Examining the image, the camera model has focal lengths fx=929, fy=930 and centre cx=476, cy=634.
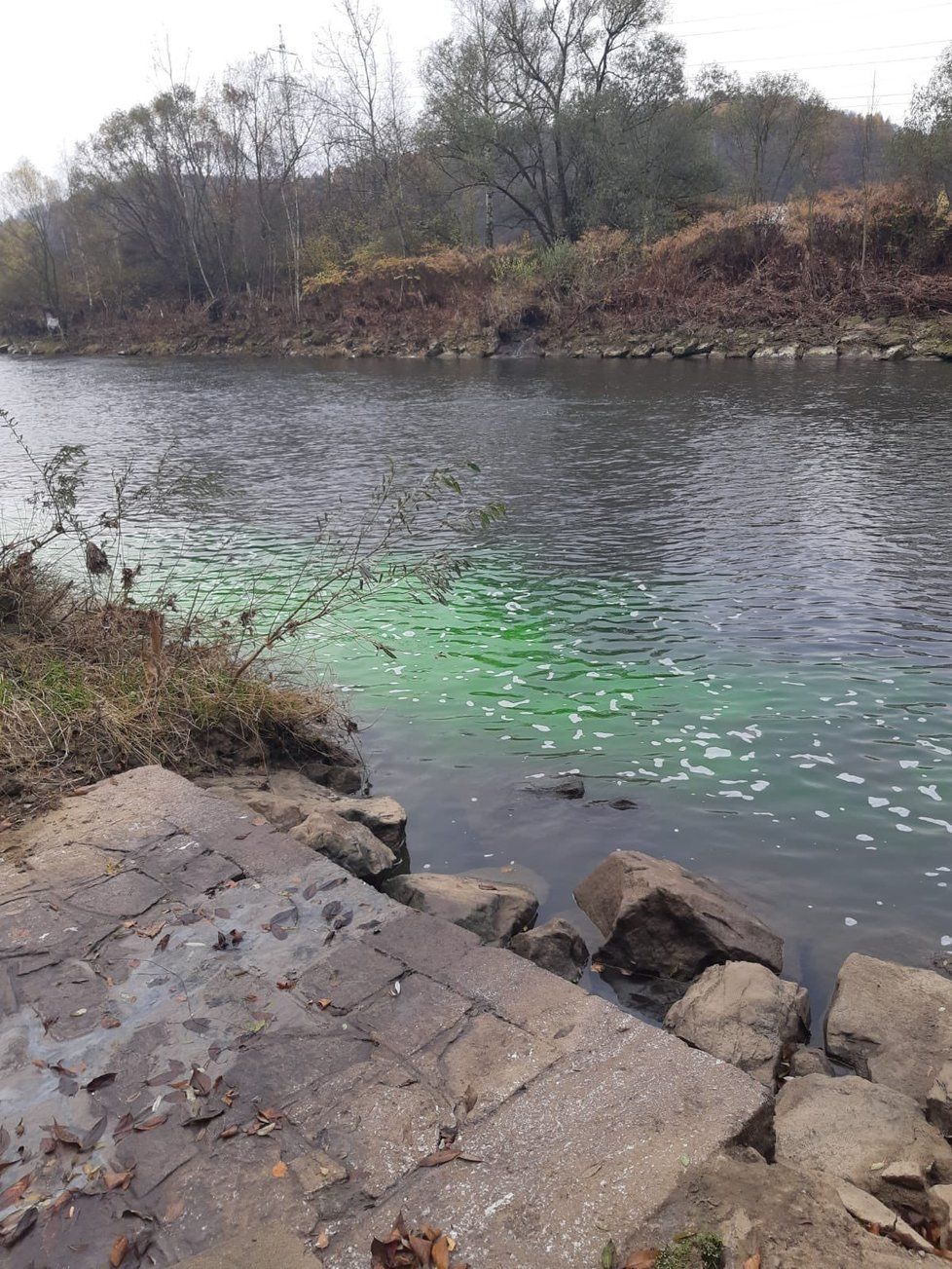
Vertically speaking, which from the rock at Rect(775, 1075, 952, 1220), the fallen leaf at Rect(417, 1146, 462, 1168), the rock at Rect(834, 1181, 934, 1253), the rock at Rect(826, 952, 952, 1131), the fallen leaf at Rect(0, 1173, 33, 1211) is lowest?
the rock at Rect(826, 952, 952, 1131)

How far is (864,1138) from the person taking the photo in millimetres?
3533

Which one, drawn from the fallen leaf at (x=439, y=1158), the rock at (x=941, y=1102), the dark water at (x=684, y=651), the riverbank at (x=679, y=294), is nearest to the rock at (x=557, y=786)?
the dark water at (x=684, y=651)

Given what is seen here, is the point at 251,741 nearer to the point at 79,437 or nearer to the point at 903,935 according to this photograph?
the point at 903,935

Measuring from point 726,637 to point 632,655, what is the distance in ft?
3.45

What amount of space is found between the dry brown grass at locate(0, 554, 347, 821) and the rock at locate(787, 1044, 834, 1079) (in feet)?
14.0

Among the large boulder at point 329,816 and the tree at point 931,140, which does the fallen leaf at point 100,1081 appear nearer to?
the large boulder at point 329,816

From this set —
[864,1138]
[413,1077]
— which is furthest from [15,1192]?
[864,1138]

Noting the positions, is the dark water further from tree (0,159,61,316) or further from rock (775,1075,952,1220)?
tree (0,159,61,316)

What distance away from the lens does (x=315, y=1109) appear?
3246 millimetres

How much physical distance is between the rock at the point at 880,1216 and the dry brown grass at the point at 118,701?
4709 millimetres

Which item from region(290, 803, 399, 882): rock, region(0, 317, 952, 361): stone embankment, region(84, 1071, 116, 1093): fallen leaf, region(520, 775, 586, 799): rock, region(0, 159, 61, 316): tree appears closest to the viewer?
region(84, 1071, 116, 1093): fallen leaf

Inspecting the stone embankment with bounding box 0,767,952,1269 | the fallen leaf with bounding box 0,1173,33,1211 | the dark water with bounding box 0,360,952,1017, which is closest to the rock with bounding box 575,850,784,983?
the stone embankment with bounding box 0,767,952,1269

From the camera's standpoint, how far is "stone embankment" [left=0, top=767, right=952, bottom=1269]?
9.08ft

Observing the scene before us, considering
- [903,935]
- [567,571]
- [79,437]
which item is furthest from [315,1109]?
[79,437]
